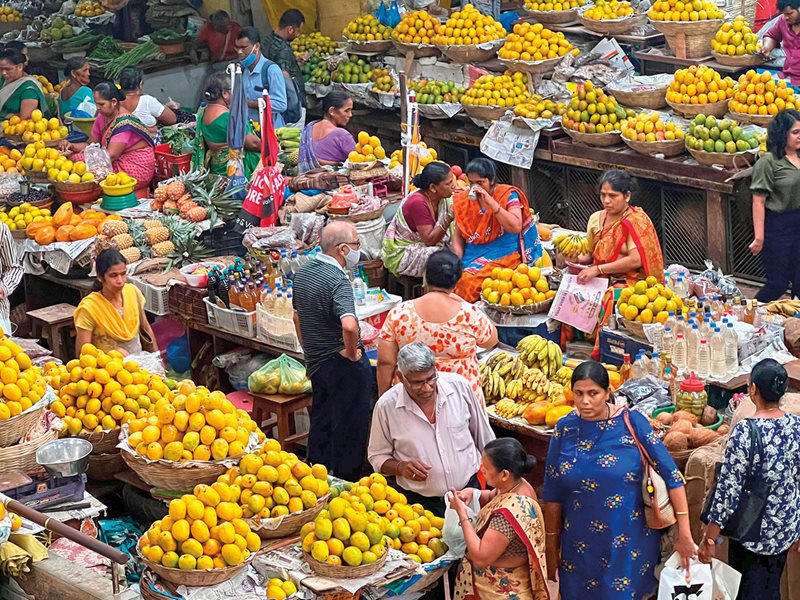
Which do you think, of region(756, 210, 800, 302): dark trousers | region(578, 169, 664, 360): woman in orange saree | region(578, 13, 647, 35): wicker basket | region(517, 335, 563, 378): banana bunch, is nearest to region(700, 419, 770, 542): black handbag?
region(517, 335, 563, 378): banana bunch

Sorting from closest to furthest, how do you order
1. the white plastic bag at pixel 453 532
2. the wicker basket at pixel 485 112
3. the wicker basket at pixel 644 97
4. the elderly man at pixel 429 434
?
the white plastic bag at pixel 453 532, the elderly man at pixel 429 434, the wicker basket at pixel 644 97, the wicker basket at pixel 485 112

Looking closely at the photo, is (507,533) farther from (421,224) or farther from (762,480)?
(421,224)

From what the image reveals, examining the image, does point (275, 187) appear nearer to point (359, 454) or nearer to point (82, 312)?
point (82, 312)

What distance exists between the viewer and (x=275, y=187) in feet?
29.7

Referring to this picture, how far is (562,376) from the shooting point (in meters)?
7.07

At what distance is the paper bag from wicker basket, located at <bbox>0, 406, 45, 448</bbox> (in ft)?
10.1

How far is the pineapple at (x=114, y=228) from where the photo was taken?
9.35m

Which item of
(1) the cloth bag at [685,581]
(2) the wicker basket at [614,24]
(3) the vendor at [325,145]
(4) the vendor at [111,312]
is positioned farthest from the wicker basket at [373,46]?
(1) the cloth bag at [685,581]

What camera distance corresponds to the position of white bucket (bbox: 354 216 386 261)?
8.95 metres

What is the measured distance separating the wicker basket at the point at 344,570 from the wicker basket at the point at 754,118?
5769 mm

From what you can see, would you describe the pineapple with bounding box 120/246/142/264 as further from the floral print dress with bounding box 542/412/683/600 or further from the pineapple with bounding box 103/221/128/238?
the floral print dress with bounding box 542/412/683/600

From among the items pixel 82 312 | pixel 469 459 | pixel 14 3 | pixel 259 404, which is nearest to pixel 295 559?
pixel 469 459

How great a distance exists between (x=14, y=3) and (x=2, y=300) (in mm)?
9143

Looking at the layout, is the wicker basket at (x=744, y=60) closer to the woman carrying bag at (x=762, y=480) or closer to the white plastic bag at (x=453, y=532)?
the woman carrying bag at (x=762, y=480)
